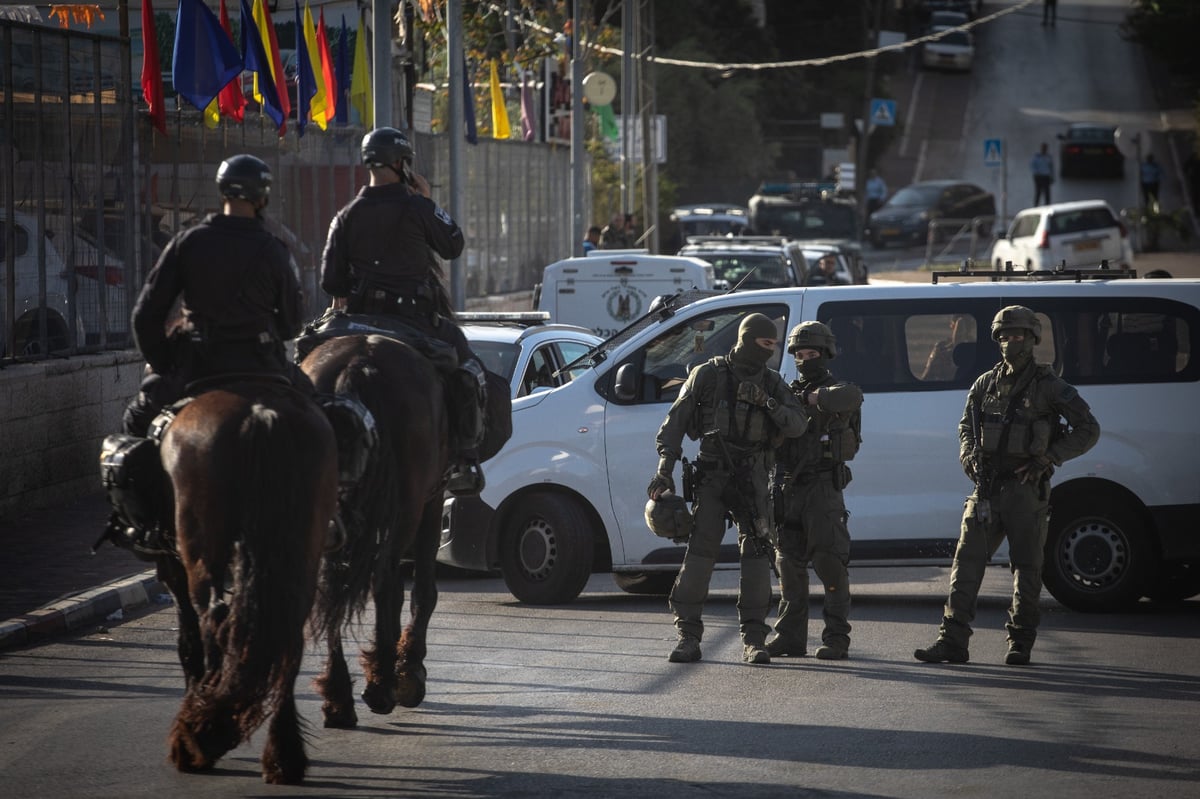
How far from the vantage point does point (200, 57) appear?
1941 centimetres

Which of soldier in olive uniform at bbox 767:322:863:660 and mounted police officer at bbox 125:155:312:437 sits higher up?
mounted police officer at bbox 125:155:312:437

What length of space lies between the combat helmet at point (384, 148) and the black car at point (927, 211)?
48675mm

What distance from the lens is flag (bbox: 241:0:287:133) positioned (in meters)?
20.7

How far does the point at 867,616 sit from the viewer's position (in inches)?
444

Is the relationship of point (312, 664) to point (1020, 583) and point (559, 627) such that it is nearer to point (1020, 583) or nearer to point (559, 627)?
point (559, 627)

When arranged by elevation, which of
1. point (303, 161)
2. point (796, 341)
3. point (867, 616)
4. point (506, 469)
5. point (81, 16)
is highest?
point (81, 16)

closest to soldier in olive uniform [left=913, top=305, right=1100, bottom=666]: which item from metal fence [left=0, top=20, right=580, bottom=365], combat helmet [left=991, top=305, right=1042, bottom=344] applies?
combat helmet [left=991, top=305, right=1042, bottom=344]

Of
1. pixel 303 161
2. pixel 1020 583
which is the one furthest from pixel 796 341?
pixel 303 161

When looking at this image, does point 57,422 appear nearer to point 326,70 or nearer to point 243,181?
point 243,181

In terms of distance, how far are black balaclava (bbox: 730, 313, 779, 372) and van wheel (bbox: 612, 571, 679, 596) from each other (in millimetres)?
3106

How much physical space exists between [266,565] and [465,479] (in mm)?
2378

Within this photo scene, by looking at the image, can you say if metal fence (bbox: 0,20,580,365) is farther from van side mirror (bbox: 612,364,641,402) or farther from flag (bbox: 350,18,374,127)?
van side mirror (bbox: 612,364,641,402)

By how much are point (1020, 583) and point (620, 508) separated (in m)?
2.83

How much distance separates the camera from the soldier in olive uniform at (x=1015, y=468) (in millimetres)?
9469
